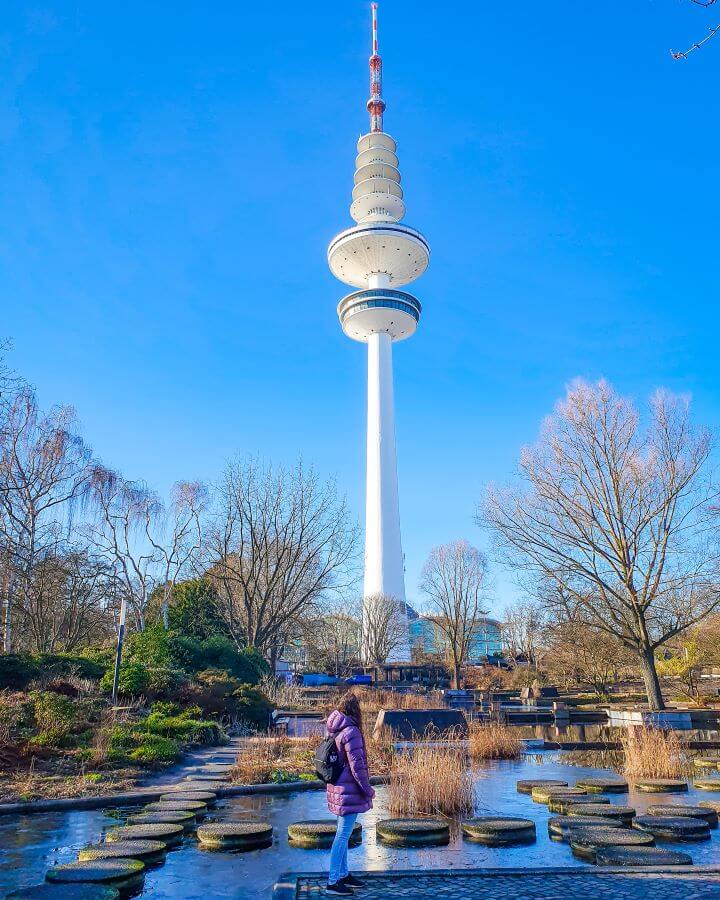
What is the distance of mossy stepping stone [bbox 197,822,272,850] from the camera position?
7074 mm

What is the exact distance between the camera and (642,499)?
76.7ft

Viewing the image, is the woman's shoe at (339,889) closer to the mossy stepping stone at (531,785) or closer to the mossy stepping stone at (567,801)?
the mossy stepping stone at (567,801)

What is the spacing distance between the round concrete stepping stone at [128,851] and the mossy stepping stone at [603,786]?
6577 millimetres

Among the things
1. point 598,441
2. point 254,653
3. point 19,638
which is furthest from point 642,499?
point 19,638

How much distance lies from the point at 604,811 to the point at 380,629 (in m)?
43.3

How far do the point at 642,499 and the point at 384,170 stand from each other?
7200 centimetres

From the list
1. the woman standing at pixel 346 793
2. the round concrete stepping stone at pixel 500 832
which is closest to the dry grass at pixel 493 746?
the round concrete stepping stone at pixel 500 832

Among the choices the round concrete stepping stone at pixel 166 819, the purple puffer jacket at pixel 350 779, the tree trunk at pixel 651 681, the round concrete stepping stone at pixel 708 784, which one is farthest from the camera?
the tree trunk at pixel 651 681

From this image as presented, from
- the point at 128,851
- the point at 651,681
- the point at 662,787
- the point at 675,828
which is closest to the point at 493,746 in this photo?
the point at 662,787

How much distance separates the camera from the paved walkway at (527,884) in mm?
5062

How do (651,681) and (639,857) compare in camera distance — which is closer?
(639,857)

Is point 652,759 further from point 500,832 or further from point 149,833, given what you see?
point 149,833

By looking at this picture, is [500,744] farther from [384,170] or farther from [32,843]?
[384,170]

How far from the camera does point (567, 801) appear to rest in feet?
29.7
